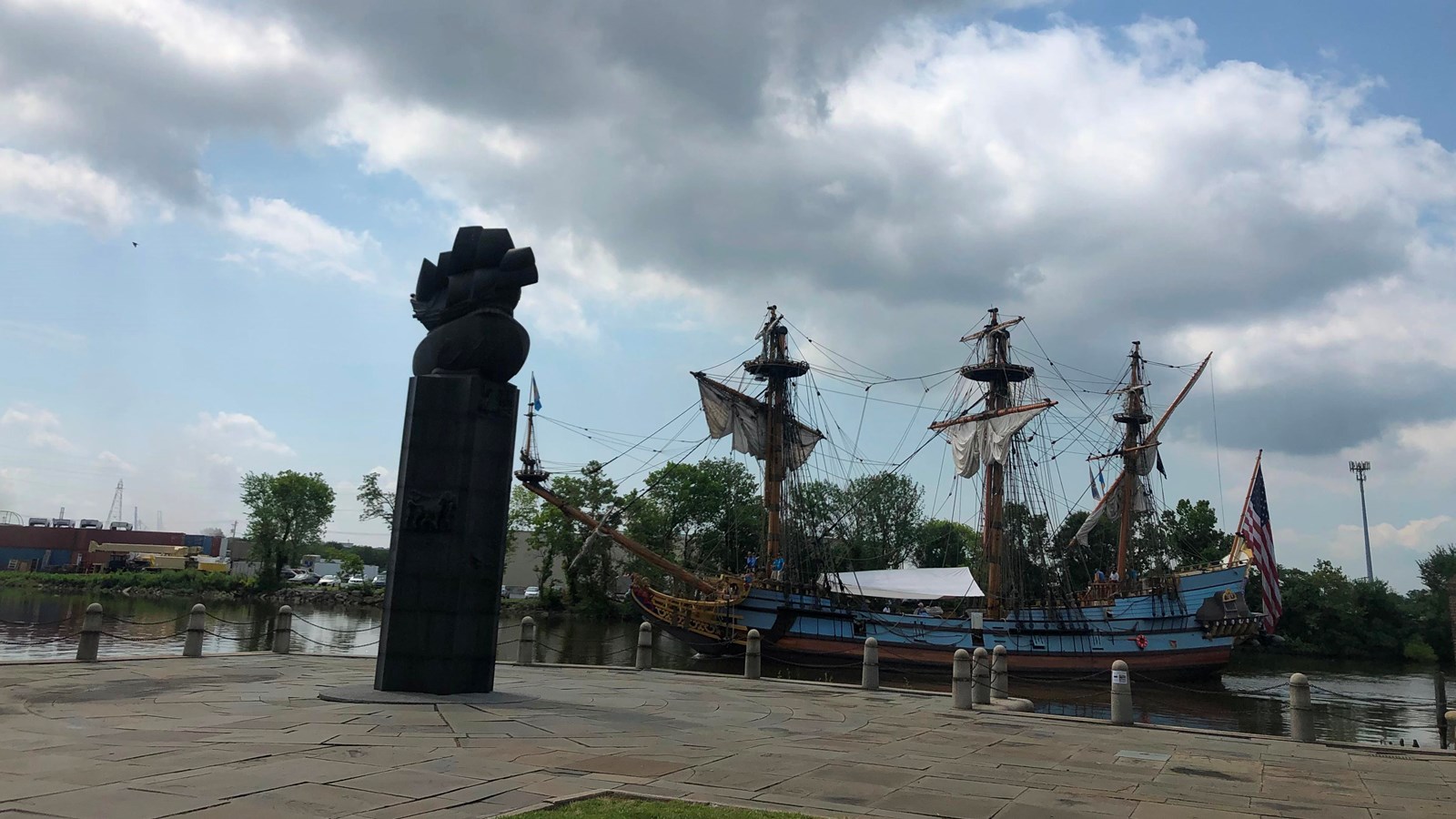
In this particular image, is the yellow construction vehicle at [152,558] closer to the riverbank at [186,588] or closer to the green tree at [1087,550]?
the riverbank at [186,588]

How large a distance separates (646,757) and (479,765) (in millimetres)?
1746

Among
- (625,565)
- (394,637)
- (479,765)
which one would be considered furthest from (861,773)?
(625,565)

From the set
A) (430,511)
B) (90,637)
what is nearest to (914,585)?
(430,511)

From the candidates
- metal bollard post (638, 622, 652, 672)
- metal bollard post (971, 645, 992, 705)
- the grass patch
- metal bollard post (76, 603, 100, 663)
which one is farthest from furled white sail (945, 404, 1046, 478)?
the grass patch

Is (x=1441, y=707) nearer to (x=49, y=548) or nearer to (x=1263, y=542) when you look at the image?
(x=1263, y=542)

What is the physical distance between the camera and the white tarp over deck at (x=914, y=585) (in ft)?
145

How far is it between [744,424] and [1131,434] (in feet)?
74.5

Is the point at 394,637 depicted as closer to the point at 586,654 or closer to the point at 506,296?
the point at 506,296

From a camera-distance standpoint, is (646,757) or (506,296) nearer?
(646,757)

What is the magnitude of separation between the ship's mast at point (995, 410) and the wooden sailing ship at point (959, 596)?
0.06 m

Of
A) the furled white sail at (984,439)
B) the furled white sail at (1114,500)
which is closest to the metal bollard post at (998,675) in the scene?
the furled white sail at (984,439)

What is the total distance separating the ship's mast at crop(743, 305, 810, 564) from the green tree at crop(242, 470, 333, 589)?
5173 cm

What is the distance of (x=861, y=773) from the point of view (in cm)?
915

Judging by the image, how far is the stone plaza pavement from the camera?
7074mm
